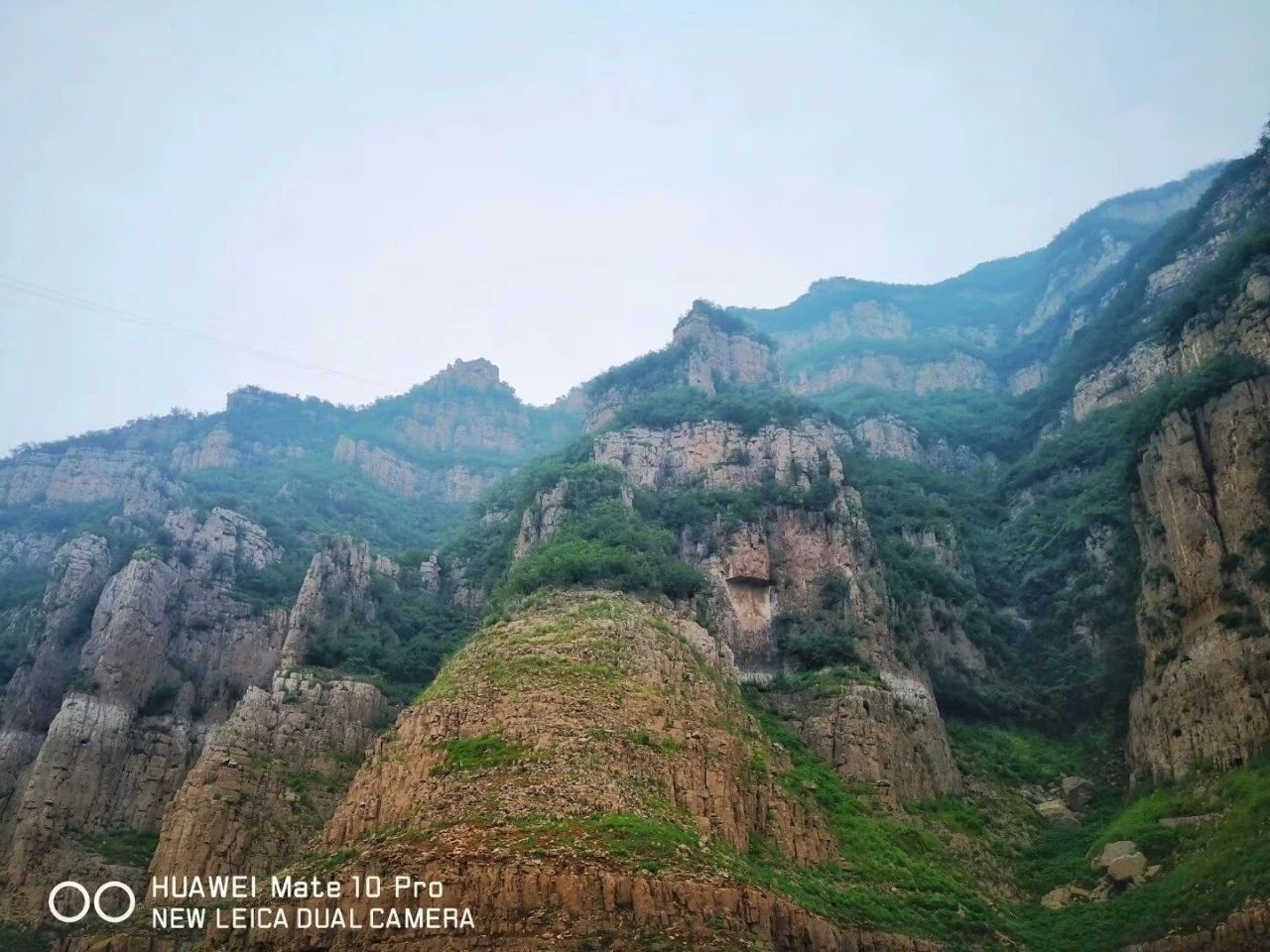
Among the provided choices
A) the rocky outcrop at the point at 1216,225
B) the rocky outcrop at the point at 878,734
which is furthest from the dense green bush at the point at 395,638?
the rocky outcrop at the point at 1216,225

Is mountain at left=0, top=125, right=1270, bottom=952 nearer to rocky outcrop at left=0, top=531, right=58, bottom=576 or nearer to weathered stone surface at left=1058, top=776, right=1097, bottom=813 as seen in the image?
weathered stone surface at left=1058, top=776, right=1097, bottom=813

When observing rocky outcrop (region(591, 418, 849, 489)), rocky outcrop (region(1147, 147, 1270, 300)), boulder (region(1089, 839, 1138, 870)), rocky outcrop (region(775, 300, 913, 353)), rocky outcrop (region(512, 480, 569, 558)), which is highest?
rocky outcrop (region(775, 300, 913, 353))

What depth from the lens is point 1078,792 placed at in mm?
52469

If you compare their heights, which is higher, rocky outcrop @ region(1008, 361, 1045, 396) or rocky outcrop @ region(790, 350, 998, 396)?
rocky outcrop @ region(790, 350, 998, 396)

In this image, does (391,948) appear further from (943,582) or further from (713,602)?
(943,582)

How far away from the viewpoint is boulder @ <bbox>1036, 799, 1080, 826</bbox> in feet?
166

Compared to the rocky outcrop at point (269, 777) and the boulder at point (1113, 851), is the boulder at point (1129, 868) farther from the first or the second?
the rocky outcrop at point (269, 777)

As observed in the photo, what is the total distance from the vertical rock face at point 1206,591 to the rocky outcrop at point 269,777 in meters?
37.5

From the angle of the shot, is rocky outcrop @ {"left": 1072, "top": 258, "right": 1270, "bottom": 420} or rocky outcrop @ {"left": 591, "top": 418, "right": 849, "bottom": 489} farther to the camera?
rocky outcrop @ {"left": 591, "top": 418, "right": 849, "bottom": 489}

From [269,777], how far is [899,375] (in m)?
95.1

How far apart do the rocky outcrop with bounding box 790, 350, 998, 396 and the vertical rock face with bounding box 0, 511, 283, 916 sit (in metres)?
76.0

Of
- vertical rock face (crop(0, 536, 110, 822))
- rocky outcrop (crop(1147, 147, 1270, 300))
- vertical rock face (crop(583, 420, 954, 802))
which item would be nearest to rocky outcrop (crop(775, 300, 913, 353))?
rocky outcrop (crop(1147, 147, 1270, 300))

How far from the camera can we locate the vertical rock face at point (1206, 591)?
44375 millimetres

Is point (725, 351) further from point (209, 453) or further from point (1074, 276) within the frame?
point (1074, 276)
